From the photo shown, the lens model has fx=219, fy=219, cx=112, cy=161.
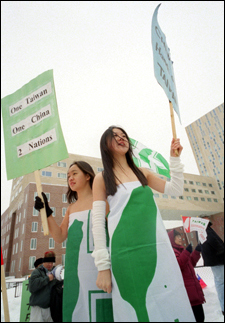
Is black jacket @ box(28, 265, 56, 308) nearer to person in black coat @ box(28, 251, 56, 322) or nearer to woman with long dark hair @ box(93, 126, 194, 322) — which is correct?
person in black coat @ box(28, 251, 56, 322)

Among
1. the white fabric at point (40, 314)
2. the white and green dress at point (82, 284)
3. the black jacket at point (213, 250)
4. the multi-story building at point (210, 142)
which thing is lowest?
the white fabric at point (40, 314)

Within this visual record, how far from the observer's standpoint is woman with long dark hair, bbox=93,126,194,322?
111 centimetres

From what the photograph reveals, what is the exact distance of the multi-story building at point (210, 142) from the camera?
52281mm

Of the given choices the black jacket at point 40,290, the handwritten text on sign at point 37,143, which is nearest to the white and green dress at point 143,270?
the handwritten text on sign at point 37,143

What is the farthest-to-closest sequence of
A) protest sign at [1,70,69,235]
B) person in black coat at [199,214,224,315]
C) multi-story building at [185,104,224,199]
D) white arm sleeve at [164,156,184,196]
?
multi-story building at [185,104,224,199] → person in black coat at [199,214,224,315] → protest sign at [1,70,69,235] → white arm sleeve at [164,156,184,196]

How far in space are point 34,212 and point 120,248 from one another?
25047 millimetres

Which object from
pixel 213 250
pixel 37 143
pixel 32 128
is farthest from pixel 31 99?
pixel 213 250

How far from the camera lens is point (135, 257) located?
3.89 ft

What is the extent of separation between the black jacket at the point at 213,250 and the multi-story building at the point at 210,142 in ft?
163

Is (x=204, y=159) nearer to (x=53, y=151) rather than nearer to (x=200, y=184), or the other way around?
(x=200, y=184)

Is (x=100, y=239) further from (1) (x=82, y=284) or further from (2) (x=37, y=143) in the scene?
(2) (x=37, y=143)

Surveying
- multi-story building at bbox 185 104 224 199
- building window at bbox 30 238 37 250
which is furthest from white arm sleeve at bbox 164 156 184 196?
multi-story building at bbox 185 104 224 199

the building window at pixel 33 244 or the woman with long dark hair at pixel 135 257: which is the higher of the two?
the woman with long dark hair at pixel 135 257

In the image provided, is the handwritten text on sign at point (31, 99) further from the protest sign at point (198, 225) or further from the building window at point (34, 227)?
the building window at point (34, 227)
